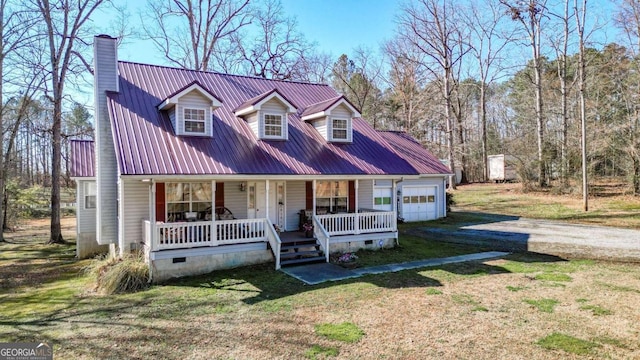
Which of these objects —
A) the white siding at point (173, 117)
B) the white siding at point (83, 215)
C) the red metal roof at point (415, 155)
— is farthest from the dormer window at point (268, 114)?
the red metal roof at point (415, 155)

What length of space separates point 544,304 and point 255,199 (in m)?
9.92

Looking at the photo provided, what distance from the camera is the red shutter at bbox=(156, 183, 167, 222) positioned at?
12.5 meters

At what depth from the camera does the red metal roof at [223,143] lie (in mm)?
11758

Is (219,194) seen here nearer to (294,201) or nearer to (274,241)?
(274,241)

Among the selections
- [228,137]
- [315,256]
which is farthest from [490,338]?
[228,137]

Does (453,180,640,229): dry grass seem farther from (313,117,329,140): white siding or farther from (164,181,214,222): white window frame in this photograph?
(164,181,214,222): white window frame

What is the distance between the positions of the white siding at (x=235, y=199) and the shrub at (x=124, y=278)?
3.76m

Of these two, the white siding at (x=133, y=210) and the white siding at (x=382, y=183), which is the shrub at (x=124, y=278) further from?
the white siding at (x=382, y=183)

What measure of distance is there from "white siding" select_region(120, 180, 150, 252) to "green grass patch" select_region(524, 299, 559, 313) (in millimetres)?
11457

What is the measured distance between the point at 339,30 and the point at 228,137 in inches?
613

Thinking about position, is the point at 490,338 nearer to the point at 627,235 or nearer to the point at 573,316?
the point at 573,316

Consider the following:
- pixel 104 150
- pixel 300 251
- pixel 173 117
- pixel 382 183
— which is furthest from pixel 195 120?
pixel 382 183

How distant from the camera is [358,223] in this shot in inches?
578

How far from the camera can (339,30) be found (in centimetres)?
2605
